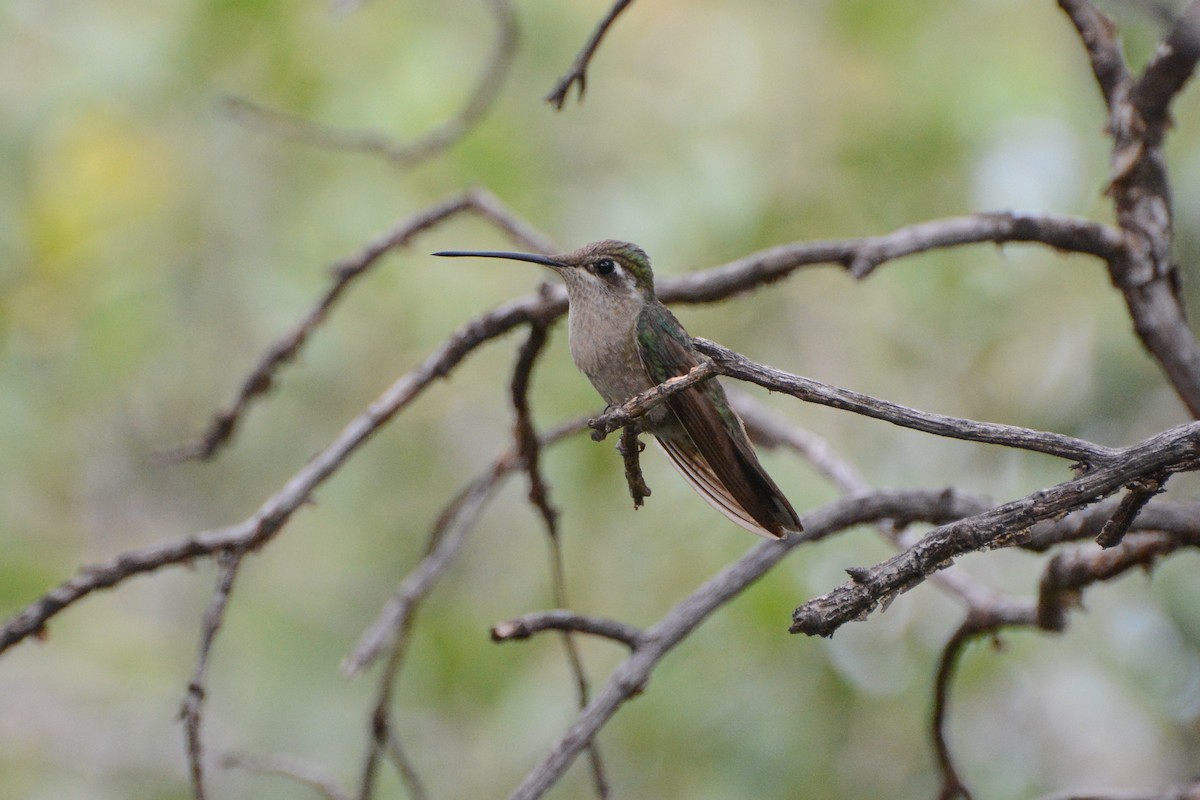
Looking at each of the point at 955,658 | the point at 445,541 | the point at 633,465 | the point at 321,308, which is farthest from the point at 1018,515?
the point at 321,308

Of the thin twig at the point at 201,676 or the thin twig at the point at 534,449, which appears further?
the thin twig at the point at 534,449

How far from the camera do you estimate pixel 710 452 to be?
290 centimetres

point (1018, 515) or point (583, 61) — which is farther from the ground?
point (583, 61)

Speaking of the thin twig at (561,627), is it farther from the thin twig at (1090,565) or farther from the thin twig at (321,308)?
the thin twig at (321,308)

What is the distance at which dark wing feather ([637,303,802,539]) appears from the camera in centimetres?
285

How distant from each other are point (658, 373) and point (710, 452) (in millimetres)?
343

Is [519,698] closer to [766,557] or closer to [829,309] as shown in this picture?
[766,557]

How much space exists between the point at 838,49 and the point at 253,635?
5009mm

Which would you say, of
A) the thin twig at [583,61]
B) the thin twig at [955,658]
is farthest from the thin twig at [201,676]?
the thin twig at [955,658]

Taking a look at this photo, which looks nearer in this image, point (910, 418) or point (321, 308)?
point (910, 418)

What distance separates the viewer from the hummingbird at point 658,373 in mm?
2873

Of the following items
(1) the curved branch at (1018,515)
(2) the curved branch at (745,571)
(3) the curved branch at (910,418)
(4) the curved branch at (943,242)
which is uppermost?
(4) the curved branch at (943,242)

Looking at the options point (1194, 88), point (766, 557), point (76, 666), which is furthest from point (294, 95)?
point (1194, 88)

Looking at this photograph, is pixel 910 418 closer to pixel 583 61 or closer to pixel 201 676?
pixel 583 61
